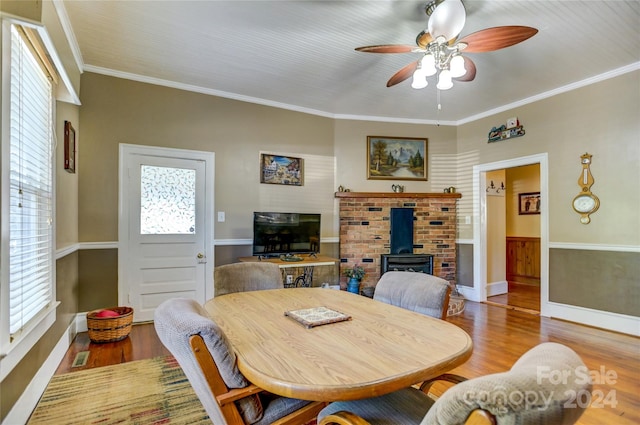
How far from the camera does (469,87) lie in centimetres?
A: 383

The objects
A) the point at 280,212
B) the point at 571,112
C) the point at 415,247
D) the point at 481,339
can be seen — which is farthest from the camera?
the point at 415,247

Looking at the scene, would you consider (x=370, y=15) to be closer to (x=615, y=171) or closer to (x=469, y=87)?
(x=469, y=87)

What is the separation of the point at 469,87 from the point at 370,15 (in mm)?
1952

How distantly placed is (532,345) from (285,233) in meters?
2.81

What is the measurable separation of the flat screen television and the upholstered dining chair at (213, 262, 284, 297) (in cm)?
152

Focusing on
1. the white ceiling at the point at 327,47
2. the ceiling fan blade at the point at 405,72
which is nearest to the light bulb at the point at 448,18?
the white ceiling at the point at 327,47

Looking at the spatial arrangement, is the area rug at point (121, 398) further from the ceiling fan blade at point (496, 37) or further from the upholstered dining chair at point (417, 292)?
the ceiling fan blade at point (496, 37)

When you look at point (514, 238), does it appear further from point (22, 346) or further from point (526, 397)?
point (22, 346)

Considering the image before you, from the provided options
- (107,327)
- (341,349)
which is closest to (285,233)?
(107,327)

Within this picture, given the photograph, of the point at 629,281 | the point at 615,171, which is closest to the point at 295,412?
the point at 629,281

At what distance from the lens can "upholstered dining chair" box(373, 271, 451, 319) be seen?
5.40ft

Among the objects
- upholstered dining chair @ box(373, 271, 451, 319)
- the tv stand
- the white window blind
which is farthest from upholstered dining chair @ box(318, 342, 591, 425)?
the tv stand

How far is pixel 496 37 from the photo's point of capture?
2.14 m

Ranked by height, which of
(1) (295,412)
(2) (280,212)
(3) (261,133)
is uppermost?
(3) (261,133)
